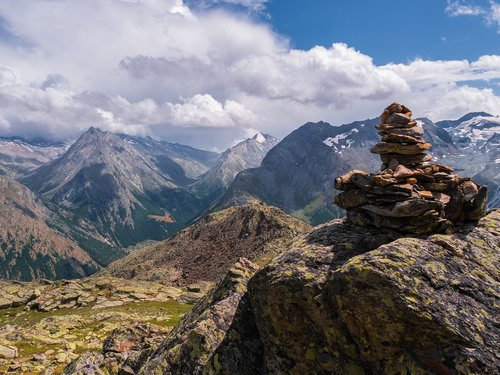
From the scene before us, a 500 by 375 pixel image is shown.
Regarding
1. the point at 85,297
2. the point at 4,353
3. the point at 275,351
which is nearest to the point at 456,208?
the point at 275,351

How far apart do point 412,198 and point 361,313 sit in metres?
5.97

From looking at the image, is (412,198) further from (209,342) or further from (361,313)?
(209,342)

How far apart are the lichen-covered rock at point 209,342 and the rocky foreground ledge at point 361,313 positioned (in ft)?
0.16

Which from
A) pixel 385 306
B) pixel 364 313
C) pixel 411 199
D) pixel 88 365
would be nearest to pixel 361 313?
pixel 364 313

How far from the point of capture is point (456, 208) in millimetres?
17328

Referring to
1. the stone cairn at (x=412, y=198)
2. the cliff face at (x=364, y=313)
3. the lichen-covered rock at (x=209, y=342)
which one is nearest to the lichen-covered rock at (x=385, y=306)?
the cliff face at (x=364, y=313)

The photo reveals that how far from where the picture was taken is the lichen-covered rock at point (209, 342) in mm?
17031

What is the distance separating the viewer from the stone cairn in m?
16.4

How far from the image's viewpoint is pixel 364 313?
13438mm

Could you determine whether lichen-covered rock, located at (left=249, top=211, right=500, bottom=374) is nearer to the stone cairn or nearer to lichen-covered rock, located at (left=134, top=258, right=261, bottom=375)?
the stone cairn

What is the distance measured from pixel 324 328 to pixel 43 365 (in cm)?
2964

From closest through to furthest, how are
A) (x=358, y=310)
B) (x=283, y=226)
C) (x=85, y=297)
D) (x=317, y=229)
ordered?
(x=358, y=310)
(x=317, y=229)
(x=85, y=297)
(x=283, y=226)

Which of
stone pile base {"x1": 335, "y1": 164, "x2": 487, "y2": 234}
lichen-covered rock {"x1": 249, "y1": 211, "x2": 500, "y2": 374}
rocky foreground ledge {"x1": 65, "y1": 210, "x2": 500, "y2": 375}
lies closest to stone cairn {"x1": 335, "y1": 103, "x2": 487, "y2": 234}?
stone pile base {"x1": 335, "y1": 164, "x2": 487, "y2": 234}

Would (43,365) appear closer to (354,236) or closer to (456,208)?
(354,236)
